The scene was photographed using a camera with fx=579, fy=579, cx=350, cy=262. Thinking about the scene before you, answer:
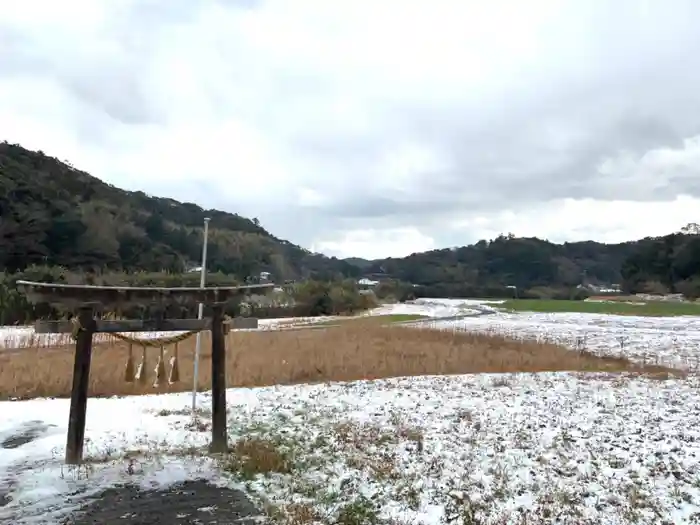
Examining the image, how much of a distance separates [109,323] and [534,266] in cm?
12467

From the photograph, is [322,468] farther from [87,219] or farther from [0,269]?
[87,219]

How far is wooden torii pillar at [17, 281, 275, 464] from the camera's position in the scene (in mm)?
6609

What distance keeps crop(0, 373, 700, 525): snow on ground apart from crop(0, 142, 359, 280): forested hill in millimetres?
42691

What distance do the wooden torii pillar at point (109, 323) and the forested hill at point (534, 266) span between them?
250 ft

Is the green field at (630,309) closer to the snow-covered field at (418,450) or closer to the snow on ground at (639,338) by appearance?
the snow on ground at (639,338)

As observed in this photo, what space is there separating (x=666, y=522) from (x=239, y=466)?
4278 millimetres

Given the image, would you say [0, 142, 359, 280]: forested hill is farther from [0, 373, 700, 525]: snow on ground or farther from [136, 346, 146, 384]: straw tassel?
[0, 373, 700, 525]: snow on ground

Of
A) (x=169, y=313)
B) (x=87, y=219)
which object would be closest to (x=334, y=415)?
(x=169, y=313)

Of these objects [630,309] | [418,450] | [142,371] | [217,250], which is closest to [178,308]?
[142,371]

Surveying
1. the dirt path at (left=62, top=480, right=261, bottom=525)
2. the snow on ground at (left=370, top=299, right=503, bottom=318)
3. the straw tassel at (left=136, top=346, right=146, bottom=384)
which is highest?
the snow on ground at (left=370, top=299, right=503, bottom=318)

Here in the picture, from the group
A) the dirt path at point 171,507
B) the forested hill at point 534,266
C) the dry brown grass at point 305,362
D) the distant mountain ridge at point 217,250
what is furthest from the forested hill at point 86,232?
the dirt path at point 171,507

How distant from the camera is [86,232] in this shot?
2036 inches

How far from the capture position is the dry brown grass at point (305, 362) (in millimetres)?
11999

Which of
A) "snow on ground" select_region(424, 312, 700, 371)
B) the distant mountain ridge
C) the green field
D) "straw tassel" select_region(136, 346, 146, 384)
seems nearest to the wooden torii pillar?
"straw tassel" select_region(136, 346, 146, 384)
